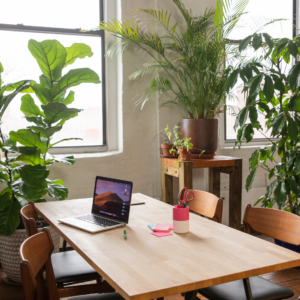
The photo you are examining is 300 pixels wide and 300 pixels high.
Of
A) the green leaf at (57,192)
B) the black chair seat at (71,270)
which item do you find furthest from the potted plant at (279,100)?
the black chair seat at (71,270)

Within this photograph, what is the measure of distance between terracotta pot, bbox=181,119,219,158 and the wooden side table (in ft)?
0.46

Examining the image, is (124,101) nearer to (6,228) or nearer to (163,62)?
(163,62)

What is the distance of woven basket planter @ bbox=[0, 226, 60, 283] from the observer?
9.46 ft

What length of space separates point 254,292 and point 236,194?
6.30ft

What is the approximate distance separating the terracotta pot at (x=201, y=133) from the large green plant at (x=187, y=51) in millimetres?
132

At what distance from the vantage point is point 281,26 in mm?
4781

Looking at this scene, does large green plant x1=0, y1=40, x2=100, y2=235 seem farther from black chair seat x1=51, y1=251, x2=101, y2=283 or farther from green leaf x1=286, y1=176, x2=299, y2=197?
green leaf x1=286, y1=176, x2=299, y2=197

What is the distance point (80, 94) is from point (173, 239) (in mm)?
2626

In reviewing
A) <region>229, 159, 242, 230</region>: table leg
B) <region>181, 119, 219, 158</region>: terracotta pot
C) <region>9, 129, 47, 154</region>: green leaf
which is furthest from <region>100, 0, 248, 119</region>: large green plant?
<region>9, 129, 47, 154</region>: green leaf

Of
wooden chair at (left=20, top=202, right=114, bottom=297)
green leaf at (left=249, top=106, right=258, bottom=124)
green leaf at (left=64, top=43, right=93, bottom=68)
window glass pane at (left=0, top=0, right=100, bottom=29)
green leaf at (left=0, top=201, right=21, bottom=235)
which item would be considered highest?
window glass pane at (left=0, top=0, right=100, bottom=29)

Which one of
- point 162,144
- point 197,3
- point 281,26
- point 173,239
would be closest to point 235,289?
point 173,239

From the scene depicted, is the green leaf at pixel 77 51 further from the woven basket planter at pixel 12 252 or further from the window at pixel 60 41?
the woven basket planter at pixel 12 252

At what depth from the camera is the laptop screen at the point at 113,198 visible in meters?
1.94

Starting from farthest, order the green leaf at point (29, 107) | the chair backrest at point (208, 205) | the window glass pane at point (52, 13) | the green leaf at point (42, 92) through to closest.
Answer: the window glass pane at point (52, 13) → the green leaf at point (29, 107) → the green leaf at point (42, 92) → the chair backrest at point (208, 205)
